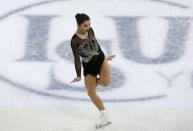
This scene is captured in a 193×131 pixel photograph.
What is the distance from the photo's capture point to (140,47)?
8625 mm

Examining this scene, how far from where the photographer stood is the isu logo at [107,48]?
7.67 meters

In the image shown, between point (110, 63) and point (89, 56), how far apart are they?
6.13 ft

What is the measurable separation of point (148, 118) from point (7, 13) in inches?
140

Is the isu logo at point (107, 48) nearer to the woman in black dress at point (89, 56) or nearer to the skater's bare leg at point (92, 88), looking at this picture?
the skater's bare leg at point (92, 88)

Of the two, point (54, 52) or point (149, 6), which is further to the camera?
point (149, 6)

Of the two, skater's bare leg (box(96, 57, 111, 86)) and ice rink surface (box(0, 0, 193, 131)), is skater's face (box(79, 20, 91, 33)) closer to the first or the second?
skater's bare leg (box(96, 57, 111, 86))

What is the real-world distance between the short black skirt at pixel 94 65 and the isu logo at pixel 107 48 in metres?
1.05

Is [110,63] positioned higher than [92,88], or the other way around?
[92,88]

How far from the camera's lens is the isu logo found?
302 inches

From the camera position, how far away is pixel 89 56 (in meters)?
6.33

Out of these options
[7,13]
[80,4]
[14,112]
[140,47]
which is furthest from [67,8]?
[14,112]

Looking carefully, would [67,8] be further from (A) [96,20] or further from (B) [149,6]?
(B) [149,6]

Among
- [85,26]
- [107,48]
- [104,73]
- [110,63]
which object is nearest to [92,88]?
[104,73]

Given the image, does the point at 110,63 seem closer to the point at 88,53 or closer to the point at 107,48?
the point at 107,48
